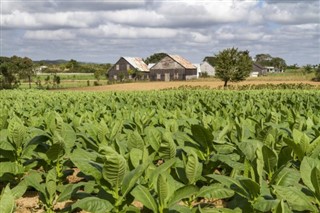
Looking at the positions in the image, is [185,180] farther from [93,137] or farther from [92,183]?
[93,137]

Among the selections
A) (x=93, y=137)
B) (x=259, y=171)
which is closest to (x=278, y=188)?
(x=259, y=171)

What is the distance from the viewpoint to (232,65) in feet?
186

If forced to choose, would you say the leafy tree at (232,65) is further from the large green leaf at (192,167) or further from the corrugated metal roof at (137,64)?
the large green leaf at (192,167)

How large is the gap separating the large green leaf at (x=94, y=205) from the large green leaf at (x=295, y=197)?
1.17 m

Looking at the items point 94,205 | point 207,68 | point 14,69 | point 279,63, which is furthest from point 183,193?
point 279,63

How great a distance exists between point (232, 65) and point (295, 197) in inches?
2178

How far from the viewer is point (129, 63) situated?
99.4 m

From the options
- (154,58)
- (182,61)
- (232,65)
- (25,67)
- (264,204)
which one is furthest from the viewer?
(154,58)

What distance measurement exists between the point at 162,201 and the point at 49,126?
130 inches

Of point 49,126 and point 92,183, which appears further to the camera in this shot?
point 49,126

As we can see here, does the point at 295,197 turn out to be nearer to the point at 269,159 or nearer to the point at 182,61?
the point at 269,159

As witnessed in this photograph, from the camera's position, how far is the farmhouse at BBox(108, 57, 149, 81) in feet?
322

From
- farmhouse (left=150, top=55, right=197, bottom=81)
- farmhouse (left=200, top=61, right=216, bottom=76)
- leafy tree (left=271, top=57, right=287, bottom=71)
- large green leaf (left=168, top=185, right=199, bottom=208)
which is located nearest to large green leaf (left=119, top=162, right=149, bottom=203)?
large green leaf (left=168, top=185, right=199, bottom=208)

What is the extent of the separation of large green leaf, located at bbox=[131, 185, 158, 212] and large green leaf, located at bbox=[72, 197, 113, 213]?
21 centimetres
